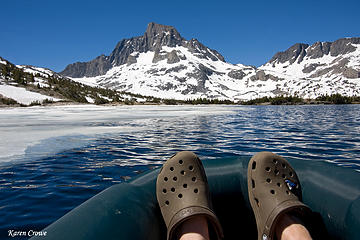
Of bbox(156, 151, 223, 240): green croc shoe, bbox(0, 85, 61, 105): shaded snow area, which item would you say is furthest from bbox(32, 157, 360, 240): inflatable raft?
bbox(0, 85, 61, 105): shaded snow area

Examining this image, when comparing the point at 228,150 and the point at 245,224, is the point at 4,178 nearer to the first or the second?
the point at 245,224

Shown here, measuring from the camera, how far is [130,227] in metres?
1.88

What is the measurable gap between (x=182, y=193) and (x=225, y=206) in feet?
2.34

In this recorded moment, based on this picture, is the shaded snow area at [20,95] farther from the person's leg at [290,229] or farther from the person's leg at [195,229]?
the person's leg at [290,229]

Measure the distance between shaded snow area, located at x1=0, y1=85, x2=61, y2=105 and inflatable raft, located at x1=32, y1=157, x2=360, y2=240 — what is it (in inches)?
2096

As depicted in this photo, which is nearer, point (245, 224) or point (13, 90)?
point (245, 224)

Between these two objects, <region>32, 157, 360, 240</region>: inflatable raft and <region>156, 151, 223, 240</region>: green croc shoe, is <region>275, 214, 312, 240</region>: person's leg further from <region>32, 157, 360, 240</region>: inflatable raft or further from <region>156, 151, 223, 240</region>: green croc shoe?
<region>156, 151, 223, 240</region>: green croc shoe

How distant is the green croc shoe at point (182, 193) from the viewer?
2209 millimetres

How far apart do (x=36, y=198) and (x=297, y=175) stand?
412 centimetres

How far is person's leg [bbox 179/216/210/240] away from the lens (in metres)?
2.15

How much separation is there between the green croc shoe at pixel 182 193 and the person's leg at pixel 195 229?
7cm

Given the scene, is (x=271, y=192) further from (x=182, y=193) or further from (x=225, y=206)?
(x=182, y=193)

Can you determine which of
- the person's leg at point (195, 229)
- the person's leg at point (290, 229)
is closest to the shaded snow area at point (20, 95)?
the person's leg at point (195, 229)

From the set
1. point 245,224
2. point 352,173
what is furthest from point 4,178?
point 352,173
